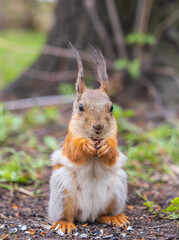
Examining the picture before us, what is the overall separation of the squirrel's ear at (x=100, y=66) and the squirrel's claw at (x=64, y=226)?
3.76 feet

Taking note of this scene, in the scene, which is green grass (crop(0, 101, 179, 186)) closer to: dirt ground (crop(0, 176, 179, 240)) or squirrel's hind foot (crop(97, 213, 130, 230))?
dirt ground (crop(0, 176, 179, 240))

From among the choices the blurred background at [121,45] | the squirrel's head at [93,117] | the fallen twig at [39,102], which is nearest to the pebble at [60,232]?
the squirrel's head at [93,117]

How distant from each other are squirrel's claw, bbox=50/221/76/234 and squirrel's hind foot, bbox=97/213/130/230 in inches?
11.1

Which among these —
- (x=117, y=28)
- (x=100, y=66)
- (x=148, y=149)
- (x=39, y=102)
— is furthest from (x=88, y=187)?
(x=117, y=28)

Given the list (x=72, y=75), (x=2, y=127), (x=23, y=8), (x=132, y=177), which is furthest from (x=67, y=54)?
(x=23, y=8)

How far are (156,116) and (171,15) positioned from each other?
1.82 m

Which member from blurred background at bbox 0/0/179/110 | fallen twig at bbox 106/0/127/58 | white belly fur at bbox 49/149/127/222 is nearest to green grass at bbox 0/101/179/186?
white belly fur at bbox 49/149/127/222

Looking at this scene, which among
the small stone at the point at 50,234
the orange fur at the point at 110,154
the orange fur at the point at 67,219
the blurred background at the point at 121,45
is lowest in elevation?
the small stone at the point at 50,234

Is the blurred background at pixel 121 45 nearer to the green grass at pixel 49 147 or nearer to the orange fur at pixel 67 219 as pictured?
the green grass at pixel 49 147

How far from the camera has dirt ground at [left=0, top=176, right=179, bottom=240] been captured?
265cm

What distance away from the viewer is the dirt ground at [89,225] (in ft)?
8.70

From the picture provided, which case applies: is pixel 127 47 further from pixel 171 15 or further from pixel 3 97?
→ pixel 3 97

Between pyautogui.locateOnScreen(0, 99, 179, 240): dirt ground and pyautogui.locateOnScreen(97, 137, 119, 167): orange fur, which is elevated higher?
pyautogui.locateOnScreen(97, 137, 119, 167): orange fur

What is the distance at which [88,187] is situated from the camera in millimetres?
2834
